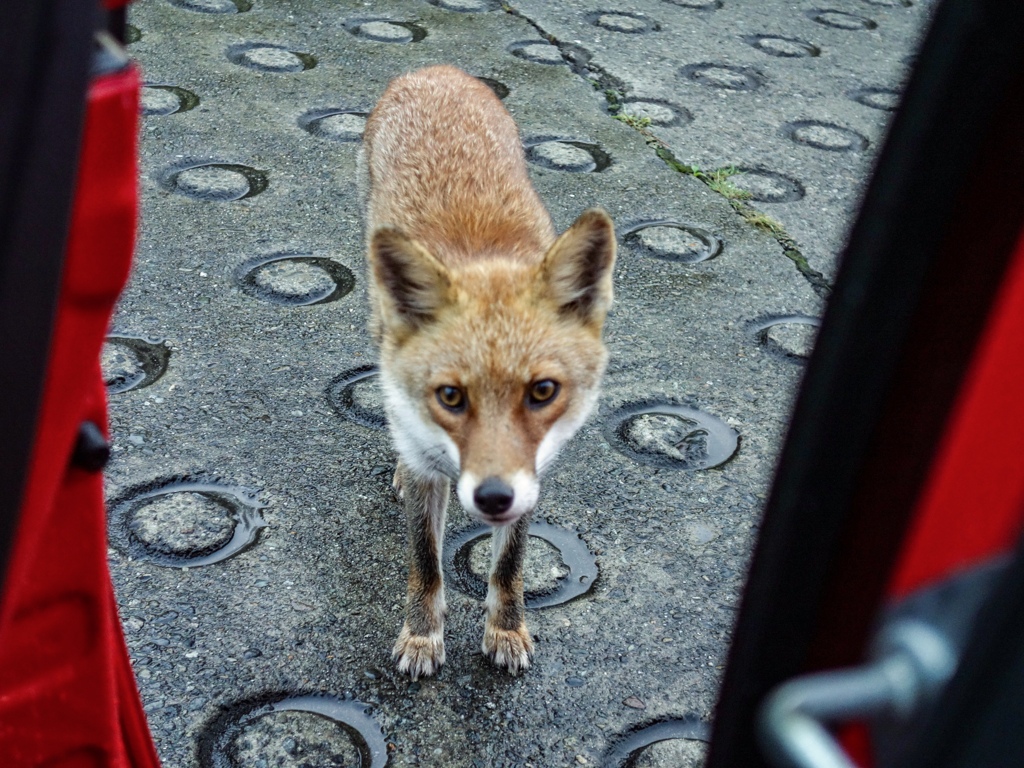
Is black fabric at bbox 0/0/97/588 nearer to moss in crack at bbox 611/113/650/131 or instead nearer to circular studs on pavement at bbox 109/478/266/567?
circular studs on pavement at bbox 109/478/266/567

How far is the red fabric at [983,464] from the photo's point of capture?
82cm

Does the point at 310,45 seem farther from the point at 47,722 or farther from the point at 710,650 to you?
the point at 47,722

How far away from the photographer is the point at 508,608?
2.86 metres

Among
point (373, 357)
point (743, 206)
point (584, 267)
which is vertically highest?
point (584, 267)

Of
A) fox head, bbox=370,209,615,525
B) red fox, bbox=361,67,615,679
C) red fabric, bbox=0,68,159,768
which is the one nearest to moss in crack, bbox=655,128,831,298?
red fox, bbox=361,67,615,679

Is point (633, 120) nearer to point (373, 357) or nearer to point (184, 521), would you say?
point (373, 357)

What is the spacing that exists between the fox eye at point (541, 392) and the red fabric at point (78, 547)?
3.96 feet

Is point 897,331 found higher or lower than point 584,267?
higher

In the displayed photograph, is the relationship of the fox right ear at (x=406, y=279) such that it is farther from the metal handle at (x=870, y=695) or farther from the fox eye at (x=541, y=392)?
the metal handle at (x=870, y=695)

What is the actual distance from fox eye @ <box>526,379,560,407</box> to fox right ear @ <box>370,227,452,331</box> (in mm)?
366

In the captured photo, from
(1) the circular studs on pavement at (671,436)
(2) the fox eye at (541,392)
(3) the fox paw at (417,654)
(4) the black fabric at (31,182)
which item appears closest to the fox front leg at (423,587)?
A: (3) the fox paw at (417,654)

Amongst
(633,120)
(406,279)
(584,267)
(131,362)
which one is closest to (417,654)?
(406,279)

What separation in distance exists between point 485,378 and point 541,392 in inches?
6.6

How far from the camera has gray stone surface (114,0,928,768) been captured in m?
2.74
